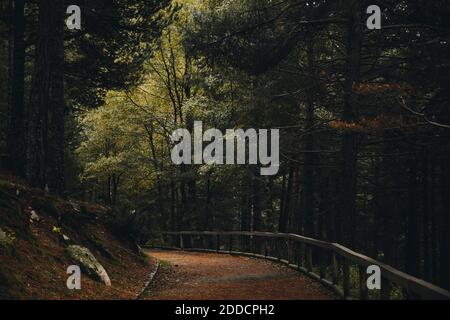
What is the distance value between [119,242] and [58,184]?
97.8 inches

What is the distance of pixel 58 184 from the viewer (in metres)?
15.0

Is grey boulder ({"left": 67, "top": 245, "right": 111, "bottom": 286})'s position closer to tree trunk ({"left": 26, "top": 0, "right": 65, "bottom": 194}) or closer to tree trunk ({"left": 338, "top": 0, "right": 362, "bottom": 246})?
tree trunk ({"left": 26, "top": 0, "right": 65, "bottom": 194})

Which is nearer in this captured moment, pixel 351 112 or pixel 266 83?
pixel 351 112

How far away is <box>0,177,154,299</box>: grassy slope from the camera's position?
28.9 ft

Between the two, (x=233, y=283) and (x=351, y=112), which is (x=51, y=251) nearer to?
(x=233, y=283)

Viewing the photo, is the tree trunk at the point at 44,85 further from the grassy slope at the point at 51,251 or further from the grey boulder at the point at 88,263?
the grey boulder at the point at 88,263

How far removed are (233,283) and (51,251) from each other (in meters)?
4.57

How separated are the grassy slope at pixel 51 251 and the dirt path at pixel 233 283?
72 cm

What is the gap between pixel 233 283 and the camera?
13023 mm

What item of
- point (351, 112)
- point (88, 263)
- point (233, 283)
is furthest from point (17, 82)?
point (351, 112)

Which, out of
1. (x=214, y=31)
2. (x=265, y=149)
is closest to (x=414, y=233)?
(x=265, y=149)

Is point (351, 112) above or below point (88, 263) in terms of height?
above

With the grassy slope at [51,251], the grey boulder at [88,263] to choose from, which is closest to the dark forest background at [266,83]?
the grassy slope at [51,251]
